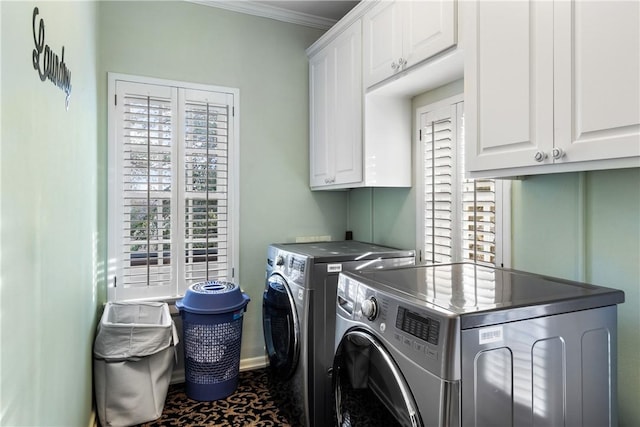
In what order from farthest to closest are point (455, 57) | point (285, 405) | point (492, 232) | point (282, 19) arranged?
point (282, 19) < point (285, 405) < point (492, 232) < point (455, 57)

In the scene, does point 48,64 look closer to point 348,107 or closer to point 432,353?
point 432,353

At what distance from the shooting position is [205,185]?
9.22 feet

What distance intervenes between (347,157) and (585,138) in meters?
1.53

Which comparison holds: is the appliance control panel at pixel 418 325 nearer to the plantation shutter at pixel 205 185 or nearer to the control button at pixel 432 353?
the control button at pixel 432 353

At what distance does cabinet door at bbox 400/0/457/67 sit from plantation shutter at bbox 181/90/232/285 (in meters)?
1.45

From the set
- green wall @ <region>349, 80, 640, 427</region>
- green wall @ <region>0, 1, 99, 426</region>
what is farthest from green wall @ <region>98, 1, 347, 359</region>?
green wall @ <region>349, 80, 640, 427</region>

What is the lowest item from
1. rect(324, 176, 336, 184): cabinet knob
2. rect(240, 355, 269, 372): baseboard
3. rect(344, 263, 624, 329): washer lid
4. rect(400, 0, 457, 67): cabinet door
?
rect(240, 355, 269, 372): baseboard

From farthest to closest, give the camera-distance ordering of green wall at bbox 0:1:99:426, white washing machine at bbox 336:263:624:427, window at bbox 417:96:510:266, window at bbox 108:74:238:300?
1. window at bbox 108:74:238:300
2. window at bbox 417:96:510:266
3. white washing machine at bbox 336:263:624:427
4. green wall at bbox 0:1:99:426

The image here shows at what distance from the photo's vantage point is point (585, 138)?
3.83 feet

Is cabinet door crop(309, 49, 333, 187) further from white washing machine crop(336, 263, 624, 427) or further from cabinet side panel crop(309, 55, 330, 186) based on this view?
white washing machine crop(336, 263, 624, 427)

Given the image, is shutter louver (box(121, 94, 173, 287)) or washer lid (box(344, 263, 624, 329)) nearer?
washer lid (box(344, 263, 624, 329))

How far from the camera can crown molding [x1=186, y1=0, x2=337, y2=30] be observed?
2.82m

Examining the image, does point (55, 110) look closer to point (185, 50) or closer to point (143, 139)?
point (143, 139)

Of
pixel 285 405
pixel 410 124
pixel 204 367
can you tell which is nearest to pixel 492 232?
pixel 410 124
